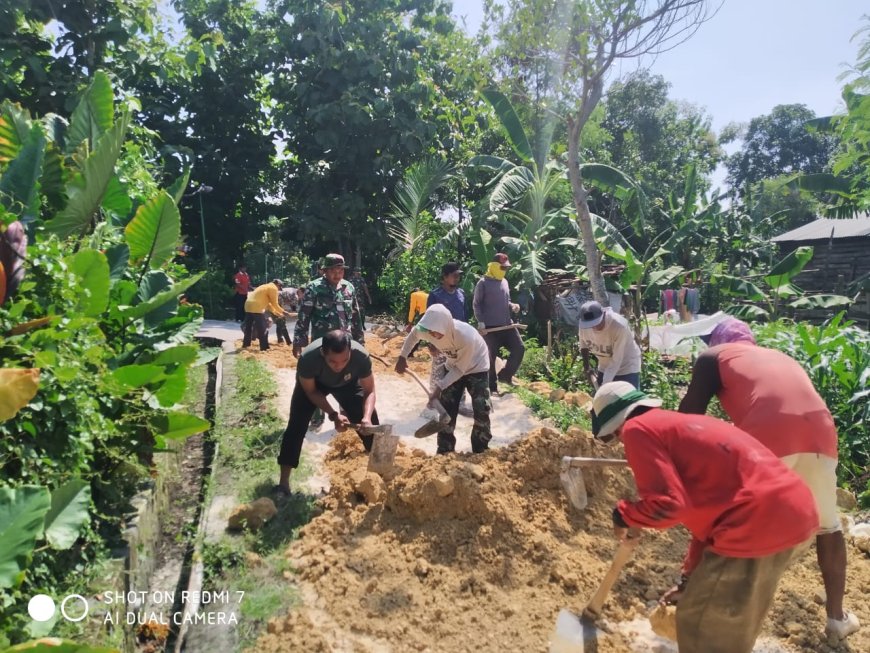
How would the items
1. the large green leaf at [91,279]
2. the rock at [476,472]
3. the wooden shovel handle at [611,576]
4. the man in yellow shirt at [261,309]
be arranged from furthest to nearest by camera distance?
the man in yellow shirt at [261,309] < the rock at [476,472] < the large green leaf at [91,279] < the wooden shovel handle at [611,576]

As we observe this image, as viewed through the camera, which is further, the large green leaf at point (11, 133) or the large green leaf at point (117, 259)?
the large green leaf at point (11, 133)

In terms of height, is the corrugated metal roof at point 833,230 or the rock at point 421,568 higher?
the corrugated metal roof at point 833,230

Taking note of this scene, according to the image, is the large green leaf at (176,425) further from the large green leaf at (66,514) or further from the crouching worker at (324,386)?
the large green leaf at (66,514)

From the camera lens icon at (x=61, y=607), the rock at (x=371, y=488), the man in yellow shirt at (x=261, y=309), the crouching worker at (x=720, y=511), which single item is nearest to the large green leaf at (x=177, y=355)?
the rock at (x=371, y=488)

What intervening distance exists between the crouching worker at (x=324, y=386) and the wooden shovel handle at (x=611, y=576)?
7.19ft

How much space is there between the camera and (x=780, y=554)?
229 centimetres

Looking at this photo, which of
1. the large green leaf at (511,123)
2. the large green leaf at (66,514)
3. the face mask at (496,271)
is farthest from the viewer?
the large green leaf at (511,123)

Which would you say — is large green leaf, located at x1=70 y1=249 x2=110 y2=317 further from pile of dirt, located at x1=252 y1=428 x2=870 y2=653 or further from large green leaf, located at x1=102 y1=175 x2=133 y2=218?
pile of dirt, located at x1=252 y1=428 x2=870 y2=653

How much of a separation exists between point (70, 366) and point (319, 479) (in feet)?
8.05

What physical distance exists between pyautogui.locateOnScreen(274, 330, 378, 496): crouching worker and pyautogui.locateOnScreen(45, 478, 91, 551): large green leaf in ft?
6.00

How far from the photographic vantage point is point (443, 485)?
13.0ft

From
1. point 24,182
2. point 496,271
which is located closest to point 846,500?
point 496,271

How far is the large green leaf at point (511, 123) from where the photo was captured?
12180 mm

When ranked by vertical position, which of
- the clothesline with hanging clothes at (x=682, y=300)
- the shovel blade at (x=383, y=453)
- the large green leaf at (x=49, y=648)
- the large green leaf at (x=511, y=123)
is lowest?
the shovel blade at (x=383, y=453)
